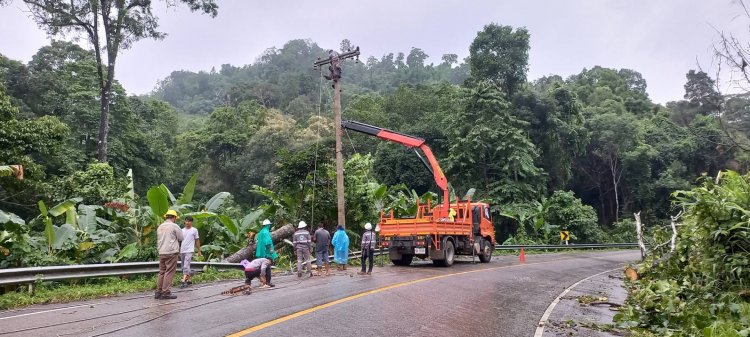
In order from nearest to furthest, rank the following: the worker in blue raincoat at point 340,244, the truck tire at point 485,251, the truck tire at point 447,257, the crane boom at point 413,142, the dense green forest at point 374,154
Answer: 1. the worker in blue raincoat at point 340,244
2. the truck tire at point 447,257
3. the crane boom at point 413,142
4. the dense green forest at point 374,154
5. the truck tire at point 485,251

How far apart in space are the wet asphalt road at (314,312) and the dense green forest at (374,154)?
6.35 metres

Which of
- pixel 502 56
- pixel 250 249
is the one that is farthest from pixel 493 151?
pixel 250 249

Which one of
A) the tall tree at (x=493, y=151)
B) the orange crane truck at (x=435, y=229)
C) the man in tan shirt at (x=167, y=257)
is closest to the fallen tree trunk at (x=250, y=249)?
the orange crane truck at (x=435, y=229)

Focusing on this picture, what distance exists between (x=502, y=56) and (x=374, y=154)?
13759 millimetres

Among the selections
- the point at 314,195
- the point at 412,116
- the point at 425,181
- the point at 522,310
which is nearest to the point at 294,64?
the point at 412,116

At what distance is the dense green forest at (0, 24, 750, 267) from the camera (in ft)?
70.1

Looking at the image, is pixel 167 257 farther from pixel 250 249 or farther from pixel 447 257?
pixel 447 257

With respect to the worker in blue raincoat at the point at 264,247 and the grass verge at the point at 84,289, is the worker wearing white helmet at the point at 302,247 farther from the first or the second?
the grass verge at the point at 84,289

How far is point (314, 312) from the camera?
8172mm

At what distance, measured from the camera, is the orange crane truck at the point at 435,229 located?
18.1 meters

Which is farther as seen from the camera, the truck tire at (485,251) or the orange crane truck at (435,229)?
the truck tire at (485,251)

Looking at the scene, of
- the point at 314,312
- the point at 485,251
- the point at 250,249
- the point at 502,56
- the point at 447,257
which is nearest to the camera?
the point at 314,312

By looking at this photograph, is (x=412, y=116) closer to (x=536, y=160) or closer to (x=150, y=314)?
(x=536, y=160)

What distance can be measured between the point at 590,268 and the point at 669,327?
1377cm
